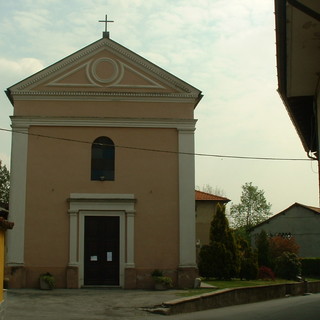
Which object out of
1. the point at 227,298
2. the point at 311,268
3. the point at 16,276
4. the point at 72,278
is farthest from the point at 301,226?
the point at 16,276

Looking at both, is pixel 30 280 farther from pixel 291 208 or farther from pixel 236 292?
pixel 291 208

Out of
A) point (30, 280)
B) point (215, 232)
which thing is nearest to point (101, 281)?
point (30, 280)

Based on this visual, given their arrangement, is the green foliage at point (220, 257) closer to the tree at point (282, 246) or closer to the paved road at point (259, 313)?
the paved road at point (259, 313)

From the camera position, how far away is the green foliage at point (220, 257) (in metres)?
26.1

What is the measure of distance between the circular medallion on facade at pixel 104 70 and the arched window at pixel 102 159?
2.47 meters

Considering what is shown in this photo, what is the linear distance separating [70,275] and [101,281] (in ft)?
4.04

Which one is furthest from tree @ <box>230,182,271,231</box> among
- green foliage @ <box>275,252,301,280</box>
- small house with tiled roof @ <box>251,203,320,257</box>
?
green foliage @ <box>275,252,301,280</box>

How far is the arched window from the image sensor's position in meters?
23.0

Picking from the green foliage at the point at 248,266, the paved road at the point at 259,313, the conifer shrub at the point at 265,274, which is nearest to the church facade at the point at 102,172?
the paved road at the point at 259,313

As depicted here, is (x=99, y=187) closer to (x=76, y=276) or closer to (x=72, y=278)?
(x=76, y=276)

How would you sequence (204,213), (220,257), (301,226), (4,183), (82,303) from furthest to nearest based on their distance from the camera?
(4,183) < (301,226) < (204,213) < (220,257) < (82,303)

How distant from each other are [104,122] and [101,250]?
5.08 m

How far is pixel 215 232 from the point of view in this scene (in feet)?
89.2

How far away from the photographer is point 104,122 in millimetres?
23188
